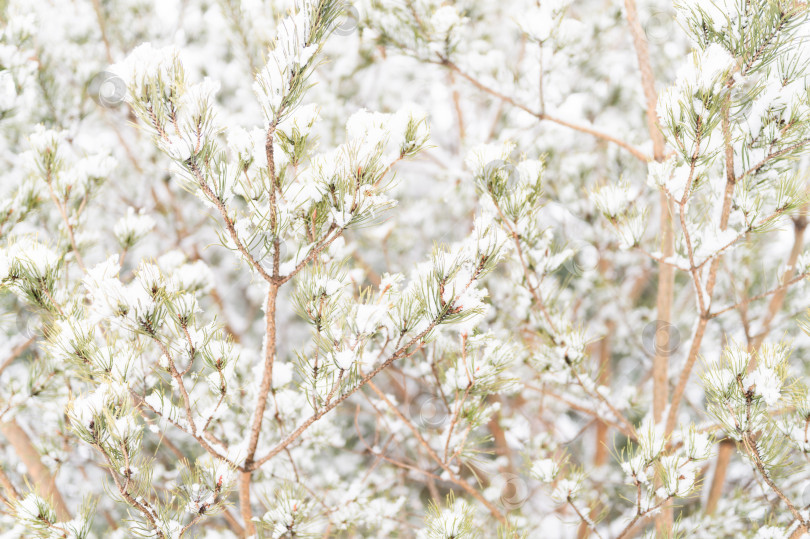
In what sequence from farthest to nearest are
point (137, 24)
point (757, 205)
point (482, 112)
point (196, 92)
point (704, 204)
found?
point (482, 112), point (137, 24), point (704, 204), point (757, 205), point (196, 92)

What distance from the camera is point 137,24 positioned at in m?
2.37

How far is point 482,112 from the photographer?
332 centimetres

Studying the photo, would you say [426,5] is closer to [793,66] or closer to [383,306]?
[793,66]

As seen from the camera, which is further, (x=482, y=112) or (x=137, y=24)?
(x=482, y=112)

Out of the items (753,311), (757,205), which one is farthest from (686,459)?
(753,311)

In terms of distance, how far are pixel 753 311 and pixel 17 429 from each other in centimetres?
302

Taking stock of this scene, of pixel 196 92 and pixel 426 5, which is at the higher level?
pixel 426 5

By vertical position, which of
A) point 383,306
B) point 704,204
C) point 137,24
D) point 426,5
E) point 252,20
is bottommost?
point 383,306

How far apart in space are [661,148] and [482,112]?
7.02 ft

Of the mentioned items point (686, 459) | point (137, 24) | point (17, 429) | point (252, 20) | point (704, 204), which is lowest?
point (686, 459)

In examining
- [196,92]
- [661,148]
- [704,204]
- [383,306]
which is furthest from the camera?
[661,148]

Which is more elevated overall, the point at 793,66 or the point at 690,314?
the point at 690,314

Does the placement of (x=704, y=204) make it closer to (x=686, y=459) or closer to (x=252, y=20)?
(x=686, y=459)

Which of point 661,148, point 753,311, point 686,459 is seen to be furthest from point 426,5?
point 753,311
